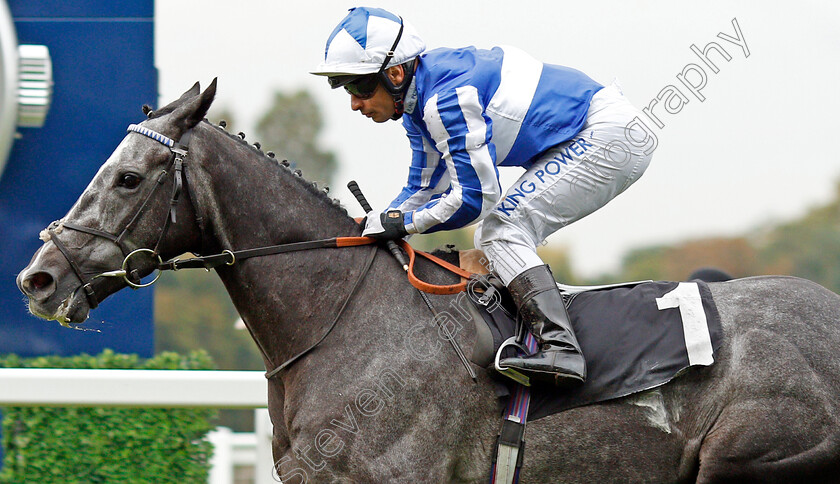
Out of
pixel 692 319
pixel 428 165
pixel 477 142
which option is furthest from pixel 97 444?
pixel 692 319

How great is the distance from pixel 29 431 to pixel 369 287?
7.68 feet

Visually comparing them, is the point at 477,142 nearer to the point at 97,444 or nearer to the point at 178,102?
the point at 178,102

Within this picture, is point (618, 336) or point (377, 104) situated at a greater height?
point (377, 104)

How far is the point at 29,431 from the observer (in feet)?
14.6

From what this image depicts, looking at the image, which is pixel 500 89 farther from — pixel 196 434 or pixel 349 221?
pixel 196 434

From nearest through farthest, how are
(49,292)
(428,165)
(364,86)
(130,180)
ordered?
(49,292)
(130,180)
(364,86)
(428,165)

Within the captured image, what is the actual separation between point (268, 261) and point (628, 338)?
1.26 metres

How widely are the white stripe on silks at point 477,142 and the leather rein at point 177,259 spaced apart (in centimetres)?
36

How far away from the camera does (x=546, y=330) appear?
295cm

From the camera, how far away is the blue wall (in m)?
5.04

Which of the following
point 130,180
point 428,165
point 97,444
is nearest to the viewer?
point 130,180

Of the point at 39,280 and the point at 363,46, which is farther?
the point at 363,46

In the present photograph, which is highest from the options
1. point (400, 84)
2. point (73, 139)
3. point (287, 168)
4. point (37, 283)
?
point (400, 84)

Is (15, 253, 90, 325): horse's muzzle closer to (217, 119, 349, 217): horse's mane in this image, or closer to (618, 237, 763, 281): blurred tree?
(217, 119, 349, 217): horse's mane
